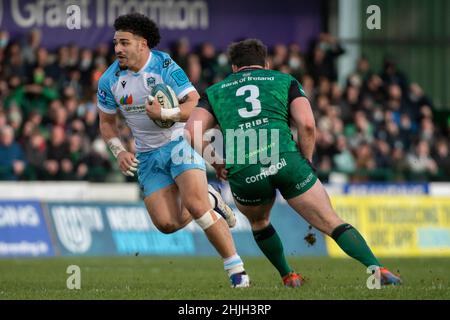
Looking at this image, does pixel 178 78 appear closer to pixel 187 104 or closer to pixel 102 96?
pixel 187 104

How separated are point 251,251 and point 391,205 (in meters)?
3.09

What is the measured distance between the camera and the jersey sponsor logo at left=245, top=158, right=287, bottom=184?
10234mm

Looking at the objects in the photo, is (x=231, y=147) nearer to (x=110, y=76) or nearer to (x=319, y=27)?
(x=110, y=76)

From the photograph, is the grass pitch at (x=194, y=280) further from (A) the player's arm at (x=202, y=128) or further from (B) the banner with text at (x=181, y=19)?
(B) the banner with text at (x=181, y=19)

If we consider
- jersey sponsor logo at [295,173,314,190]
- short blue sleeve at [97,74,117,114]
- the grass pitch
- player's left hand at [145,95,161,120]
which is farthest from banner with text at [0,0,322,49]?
jersey sponsor logo at [295,173,314,190]

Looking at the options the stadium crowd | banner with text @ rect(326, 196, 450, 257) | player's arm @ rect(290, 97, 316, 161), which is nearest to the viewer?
player's arm @ rect(290, 97, 316, 161)

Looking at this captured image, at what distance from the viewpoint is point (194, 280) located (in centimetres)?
1281

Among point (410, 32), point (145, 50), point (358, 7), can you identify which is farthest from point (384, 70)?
point (145, 50)

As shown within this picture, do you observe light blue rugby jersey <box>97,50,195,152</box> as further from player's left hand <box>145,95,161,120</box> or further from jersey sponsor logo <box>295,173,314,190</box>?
jersey sponsor logo <box>295,173,314,190</box>

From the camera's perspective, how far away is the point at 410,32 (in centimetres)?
3291

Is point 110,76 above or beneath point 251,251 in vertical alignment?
above

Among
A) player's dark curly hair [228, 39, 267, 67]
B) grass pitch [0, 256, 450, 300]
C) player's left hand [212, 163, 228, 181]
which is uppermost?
player's dark curly hair [228, 39, 267, 67]

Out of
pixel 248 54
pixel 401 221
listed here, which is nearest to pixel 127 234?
pixel 401 221

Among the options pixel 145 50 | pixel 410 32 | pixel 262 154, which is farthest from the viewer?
pixel 410 32
